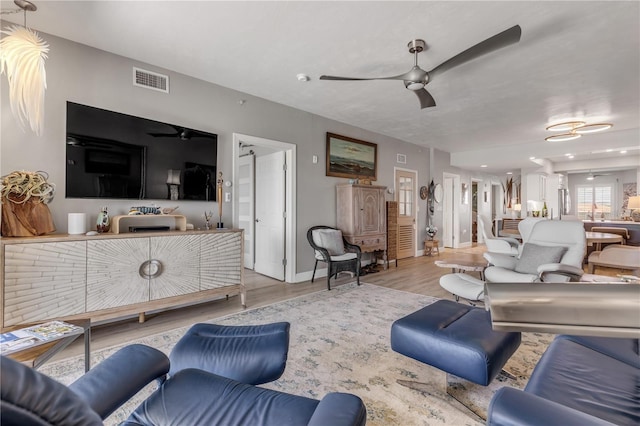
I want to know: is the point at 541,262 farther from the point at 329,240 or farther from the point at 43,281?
the point at 43,281

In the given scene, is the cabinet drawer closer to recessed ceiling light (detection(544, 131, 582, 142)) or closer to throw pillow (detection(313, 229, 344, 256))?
throw pillow (detection(313, 229, 344, 256))

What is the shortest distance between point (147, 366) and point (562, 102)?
557 cm

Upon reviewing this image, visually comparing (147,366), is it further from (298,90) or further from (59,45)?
(298,90)

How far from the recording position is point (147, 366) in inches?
44.9

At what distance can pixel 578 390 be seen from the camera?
1199mm

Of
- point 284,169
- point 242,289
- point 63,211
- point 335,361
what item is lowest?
point 335,361

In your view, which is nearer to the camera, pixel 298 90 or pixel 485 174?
pixel 298 90

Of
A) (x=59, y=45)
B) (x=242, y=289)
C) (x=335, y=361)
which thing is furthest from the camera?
(x=242, y=289)

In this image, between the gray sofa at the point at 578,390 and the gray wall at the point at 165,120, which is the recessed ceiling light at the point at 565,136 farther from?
the gray sofa at the point at 578,390

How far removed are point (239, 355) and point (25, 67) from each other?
2570 mm

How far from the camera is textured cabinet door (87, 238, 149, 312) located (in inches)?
96.0

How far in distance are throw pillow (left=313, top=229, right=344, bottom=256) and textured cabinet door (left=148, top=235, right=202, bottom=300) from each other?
6.22 feet

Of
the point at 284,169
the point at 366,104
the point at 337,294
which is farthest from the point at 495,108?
the point at 337,294

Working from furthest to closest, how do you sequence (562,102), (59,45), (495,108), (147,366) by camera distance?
(495,108) < (562,102) < (59,45) < (147,366)
